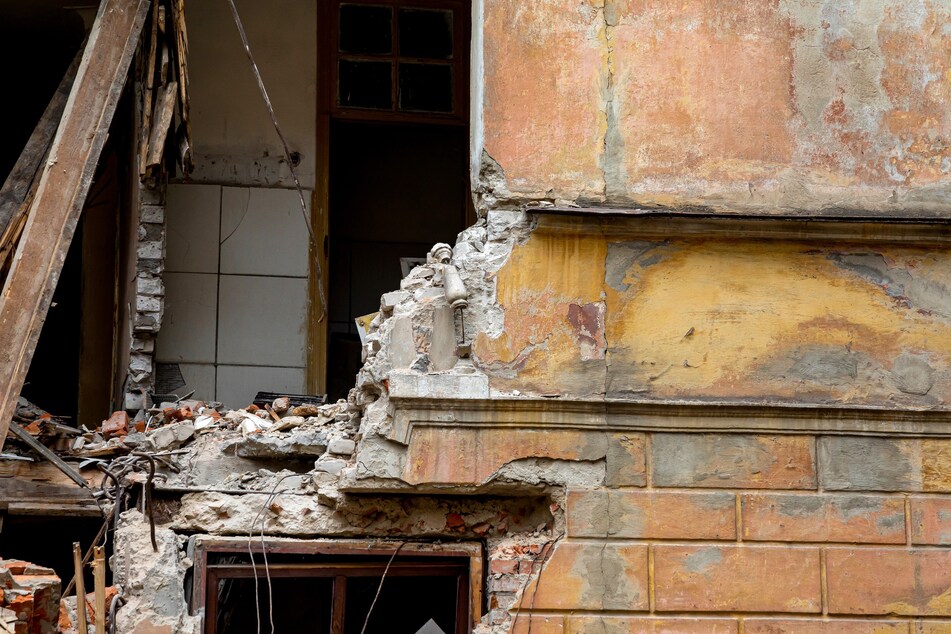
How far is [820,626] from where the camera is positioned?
6.32 metres

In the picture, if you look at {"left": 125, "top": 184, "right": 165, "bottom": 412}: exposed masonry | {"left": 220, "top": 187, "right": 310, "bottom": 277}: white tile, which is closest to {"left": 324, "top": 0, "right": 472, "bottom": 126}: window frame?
{"left": 220, "top": 187, "right": 310, "bottom": 277}: white tile

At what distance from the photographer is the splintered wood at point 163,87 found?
23.4 feet

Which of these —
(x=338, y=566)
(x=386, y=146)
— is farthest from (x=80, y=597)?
(x=386, y=146)

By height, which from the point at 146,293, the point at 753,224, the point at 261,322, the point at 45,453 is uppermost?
the point at 753,224

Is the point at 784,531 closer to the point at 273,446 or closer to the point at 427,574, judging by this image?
the point at 427,574

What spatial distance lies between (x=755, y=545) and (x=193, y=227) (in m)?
4.33

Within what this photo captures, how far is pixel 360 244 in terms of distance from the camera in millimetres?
11531

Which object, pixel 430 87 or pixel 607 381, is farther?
pixel 430 87

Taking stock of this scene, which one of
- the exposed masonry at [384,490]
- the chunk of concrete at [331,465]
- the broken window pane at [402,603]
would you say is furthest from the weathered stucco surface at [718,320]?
the broken window pane at [402,603]

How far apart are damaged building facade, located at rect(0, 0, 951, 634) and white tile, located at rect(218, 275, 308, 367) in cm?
137

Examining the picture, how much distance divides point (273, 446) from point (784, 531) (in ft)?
8.47

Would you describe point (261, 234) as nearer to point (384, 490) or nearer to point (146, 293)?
point (146, 293)

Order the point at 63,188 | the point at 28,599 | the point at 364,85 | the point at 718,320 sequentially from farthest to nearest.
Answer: the point at 364,85 < the point at 63,188 < the point at 718,320 < the point at 28,599

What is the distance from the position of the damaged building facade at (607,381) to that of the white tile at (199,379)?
4.07 ft
